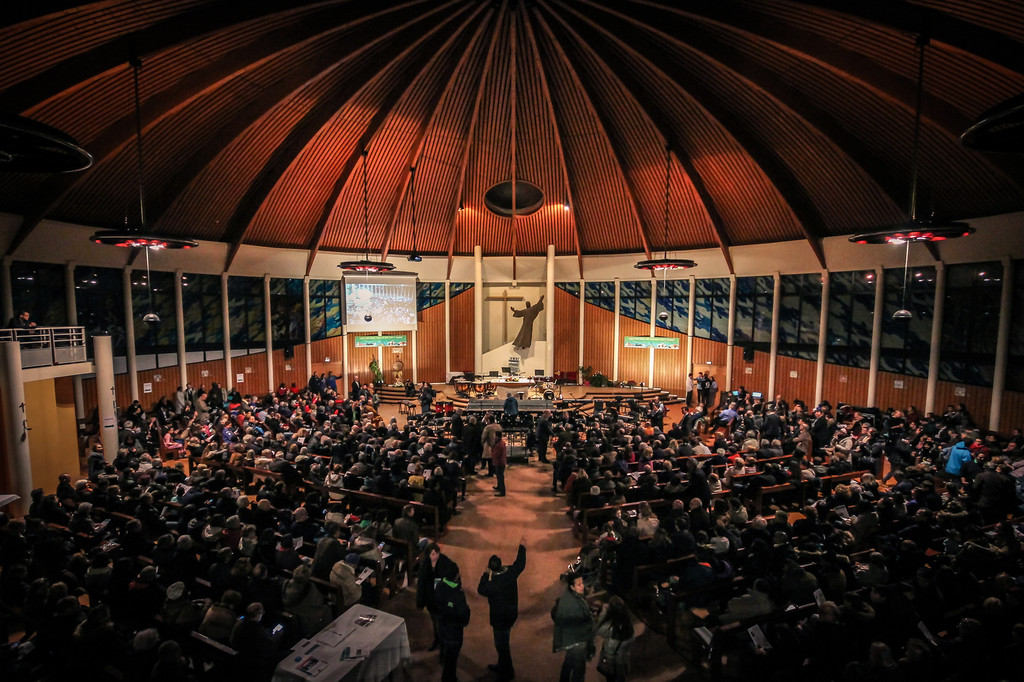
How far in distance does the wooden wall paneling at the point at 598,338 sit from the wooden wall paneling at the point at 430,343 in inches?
261

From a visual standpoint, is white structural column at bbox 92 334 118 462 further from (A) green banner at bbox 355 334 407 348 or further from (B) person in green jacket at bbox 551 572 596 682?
(B) person in green jacket at bbox 551 572 596 682

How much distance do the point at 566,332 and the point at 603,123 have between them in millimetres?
10064

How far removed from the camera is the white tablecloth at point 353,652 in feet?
13.3

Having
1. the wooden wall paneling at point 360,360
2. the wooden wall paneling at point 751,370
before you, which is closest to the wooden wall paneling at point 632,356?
the wooden wall paneling at point 751,370

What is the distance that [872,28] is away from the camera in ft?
27.3

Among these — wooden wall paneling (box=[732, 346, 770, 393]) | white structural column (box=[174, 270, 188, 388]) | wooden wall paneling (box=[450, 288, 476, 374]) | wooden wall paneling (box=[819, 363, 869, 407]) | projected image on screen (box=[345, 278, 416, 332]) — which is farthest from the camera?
wooden wall paneling (box=[450, 288, 476, 374])

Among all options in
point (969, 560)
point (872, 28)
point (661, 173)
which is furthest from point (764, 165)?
point (969, 560)

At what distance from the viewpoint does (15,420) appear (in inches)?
359

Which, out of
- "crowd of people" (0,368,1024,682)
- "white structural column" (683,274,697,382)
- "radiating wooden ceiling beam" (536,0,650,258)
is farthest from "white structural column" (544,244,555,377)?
"crowd of people" (0,368,1024,682)

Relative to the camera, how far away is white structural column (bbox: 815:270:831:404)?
15.9m

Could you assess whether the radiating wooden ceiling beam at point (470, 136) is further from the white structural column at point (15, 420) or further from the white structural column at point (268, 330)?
the white structural column at point (15, 420)

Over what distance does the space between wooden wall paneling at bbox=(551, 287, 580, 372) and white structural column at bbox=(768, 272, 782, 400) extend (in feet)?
26.3


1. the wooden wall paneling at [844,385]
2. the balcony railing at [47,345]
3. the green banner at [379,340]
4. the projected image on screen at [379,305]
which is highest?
the projected image on screen at [379,305]

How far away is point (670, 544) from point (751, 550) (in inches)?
36.4
